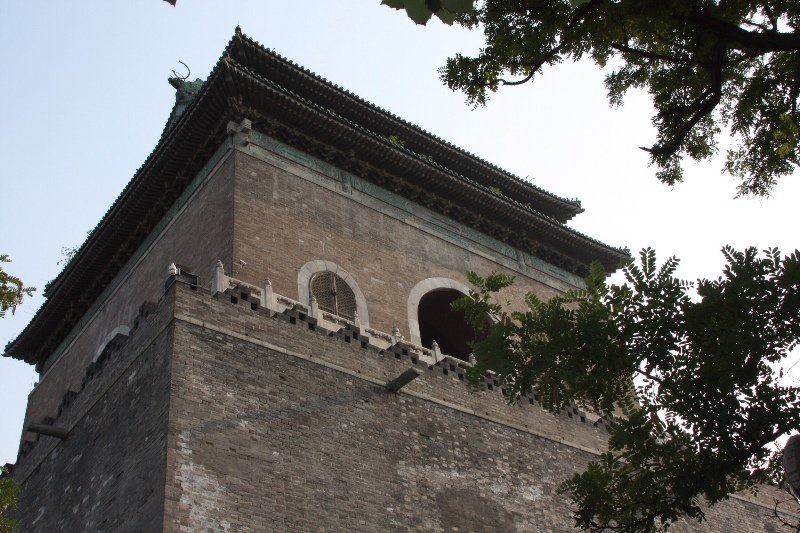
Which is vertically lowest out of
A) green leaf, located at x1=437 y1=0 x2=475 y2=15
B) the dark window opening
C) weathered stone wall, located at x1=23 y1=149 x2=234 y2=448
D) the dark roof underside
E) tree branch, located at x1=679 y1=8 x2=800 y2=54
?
green leaf, located at x1=437 y1=0 x2=475 y2=15

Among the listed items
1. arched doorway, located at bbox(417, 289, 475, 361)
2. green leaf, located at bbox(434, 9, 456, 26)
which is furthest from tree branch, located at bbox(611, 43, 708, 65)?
arched doorway, located at bbox(417, 289, 475, 361)

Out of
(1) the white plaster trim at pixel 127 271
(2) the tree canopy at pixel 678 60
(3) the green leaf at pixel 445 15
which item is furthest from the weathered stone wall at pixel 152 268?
(3) the green leaf at pixel 445 15

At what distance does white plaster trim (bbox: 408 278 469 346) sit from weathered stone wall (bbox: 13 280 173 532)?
5070mm

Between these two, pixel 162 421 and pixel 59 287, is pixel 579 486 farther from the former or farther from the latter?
pixel 59 287

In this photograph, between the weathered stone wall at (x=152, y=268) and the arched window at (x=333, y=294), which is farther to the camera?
the weathered stone wall at (x=152, y=268)

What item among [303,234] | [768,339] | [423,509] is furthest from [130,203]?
[768,339]

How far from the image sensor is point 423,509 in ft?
41.4

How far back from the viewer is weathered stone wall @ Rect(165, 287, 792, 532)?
11.2 metres

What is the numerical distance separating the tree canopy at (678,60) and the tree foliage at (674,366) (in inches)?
57.2

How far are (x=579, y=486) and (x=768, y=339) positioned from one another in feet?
6.99

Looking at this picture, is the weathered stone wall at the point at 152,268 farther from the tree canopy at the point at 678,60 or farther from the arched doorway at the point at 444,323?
the tree canopy at the point at 678,60

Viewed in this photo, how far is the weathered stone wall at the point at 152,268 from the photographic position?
53.0 ft

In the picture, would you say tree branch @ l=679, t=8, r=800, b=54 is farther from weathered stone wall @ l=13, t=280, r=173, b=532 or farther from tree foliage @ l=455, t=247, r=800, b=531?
weathered stone wall @ l=13, t=280, r=173, b=532

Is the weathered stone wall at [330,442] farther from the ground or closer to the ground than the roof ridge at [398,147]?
closer to the ground
